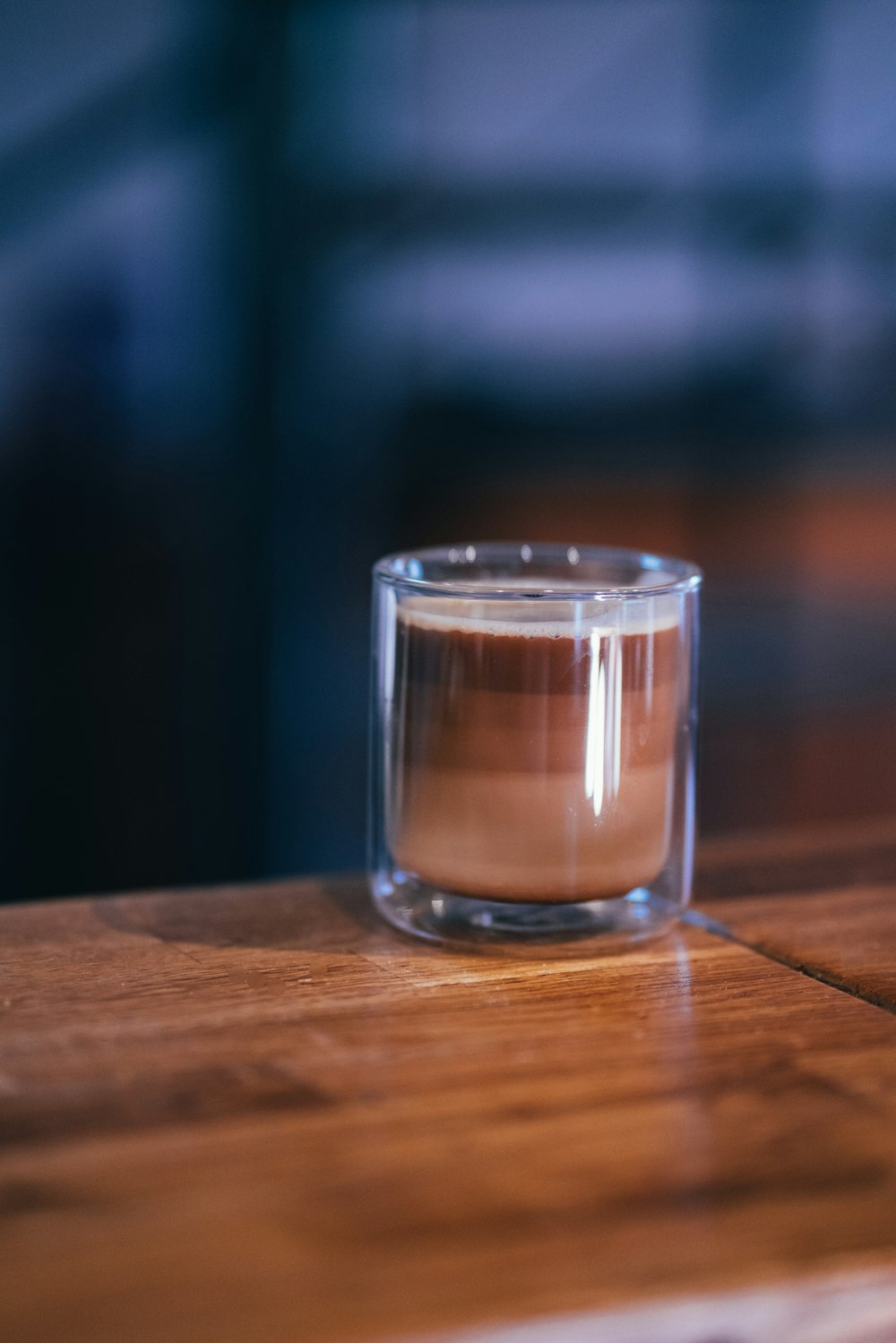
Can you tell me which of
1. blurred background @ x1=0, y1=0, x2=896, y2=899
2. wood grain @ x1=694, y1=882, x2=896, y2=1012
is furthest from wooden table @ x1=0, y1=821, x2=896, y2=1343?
blurred background @ x1=0, y1=0, x2=896, y2=899

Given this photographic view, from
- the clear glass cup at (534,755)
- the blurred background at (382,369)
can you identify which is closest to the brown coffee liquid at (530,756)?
the clear glass cup at (534,755)

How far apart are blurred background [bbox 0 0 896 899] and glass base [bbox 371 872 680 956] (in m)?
1.29

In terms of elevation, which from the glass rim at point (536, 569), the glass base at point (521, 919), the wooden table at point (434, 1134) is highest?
the glass rim at point (536, 569)

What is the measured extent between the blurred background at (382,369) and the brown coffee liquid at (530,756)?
4.36 ft

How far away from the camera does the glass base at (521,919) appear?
2.12ft

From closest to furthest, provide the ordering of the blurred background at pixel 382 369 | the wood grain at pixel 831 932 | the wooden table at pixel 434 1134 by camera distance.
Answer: the wooden table at pixel 434 1134
the wood grain at pixel 831 932
the blurred background at pixel 382 369

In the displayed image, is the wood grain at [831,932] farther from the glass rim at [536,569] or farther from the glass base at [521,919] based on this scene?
the glass rim at [536,569]

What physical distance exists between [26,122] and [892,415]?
1.50 m

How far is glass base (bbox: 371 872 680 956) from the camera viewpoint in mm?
646

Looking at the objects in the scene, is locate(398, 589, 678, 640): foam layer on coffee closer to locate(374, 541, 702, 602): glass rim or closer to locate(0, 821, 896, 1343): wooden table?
locate(374, 541, 702, 602): glass rim

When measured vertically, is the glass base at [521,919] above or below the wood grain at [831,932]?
above

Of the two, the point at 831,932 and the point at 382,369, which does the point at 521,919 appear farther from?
the point at 382,369

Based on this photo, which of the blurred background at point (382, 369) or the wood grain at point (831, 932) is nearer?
the wood grain at point (831, 932)

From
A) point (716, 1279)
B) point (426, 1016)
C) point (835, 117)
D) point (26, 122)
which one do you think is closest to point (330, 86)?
point (26, 122)
